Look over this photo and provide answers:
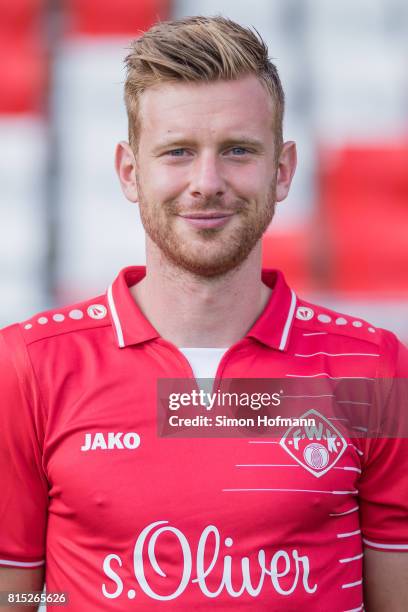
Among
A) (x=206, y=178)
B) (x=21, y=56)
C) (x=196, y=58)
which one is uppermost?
(x=21, y=56)

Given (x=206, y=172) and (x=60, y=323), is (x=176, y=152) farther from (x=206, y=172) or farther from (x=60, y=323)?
(x=60, y=323)

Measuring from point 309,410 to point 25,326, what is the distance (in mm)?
547

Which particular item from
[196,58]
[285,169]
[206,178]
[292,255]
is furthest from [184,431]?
[292,255]

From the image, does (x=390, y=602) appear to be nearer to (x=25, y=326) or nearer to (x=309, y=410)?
(x=309, y=410)

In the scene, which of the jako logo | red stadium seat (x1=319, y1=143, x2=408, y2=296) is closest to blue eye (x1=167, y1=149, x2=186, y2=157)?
the jako logo

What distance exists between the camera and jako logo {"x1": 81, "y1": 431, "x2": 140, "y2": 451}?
151cm

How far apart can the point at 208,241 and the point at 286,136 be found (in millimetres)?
1732

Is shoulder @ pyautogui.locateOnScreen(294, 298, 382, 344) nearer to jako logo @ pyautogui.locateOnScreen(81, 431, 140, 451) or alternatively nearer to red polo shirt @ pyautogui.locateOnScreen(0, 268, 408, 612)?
red polo shirt @ pyautogui.locateOnScreen(0, 268, 408, 612)

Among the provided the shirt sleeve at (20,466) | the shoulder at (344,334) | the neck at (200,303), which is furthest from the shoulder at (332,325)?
the shirt sleeve at (20,466)

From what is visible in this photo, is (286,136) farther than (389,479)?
Yes

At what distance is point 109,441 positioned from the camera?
151cm

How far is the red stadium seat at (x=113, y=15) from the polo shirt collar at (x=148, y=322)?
1.78m

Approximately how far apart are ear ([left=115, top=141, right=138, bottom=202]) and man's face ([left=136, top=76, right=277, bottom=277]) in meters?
0.10

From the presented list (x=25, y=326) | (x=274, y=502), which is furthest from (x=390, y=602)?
(x=25, y=326)
